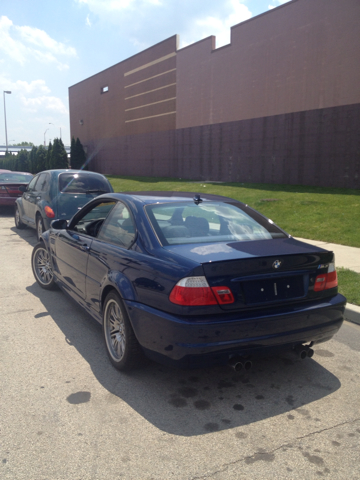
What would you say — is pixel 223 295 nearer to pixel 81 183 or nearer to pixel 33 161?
pixel 81 183

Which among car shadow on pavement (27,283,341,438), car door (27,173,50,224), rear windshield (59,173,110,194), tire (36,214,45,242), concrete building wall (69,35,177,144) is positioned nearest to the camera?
car shadow on pavement (27,283,341,438)

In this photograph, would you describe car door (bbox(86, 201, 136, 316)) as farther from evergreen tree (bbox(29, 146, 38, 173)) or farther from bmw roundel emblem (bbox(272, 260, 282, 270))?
evergreen tree (bbox(29, 146, 38, 173))

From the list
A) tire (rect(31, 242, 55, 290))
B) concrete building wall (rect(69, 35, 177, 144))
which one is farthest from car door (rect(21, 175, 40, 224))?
concrete building wall (rect(69, 35, 177, 144))

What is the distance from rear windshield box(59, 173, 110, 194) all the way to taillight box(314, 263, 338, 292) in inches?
267

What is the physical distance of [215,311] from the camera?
3160 millimetres

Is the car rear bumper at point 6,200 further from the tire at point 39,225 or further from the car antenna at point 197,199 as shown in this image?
the car antenna at point 197,199

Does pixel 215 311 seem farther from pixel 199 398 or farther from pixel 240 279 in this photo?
pixel 199 398

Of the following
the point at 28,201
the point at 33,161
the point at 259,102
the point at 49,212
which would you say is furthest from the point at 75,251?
the point at 33,161

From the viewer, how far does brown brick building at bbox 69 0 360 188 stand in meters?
18.8

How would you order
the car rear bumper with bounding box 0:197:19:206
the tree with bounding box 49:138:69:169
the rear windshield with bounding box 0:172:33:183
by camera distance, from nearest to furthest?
the car rear bumper with bounding box 0:197:19:206, the rear windshield with bounding box 0:172:33:183, the tree with bounding box 49:138:69:169

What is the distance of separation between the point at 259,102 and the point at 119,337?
21.2 metres

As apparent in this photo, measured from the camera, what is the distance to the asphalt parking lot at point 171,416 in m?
2.58

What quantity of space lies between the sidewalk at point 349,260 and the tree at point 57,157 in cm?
3564

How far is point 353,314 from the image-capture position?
5367mm
